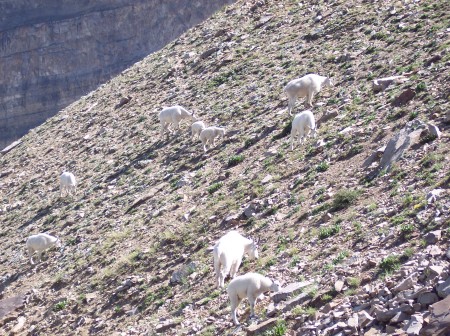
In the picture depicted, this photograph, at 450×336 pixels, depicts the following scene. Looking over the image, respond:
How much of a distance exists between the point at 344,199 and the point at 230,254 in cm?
246

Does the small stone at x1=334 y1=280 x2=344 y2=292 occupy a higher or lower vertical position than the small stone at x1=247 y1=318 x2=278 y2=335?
higher

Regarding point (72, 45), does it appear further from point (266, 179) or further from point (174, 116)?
point (266, 179)

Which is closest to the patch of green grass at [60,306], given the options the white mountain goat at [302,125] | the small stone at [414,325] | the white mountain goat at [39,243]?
the white mountain goat at [39,243]

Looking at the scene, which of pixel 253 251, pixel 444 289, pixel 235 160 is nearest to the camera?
pixel 444 289

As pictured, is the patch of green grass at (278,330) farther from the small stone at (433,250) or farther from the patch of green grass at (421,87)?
the patch of green grass at (421,87)

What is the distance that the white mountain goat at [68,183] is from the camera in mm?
23922

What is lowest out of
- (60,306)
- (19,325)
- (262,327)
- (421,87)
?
(19,325)

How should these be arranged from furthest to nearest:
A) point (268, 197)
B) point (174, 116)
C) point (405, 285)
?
point (174, 116) < point (268, 197) < point (405, 285)

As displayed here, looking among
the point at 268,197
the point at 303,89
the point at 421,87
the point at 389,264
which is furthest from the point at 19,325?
the point at 421,87

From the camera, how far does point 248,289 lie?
10.2 metres

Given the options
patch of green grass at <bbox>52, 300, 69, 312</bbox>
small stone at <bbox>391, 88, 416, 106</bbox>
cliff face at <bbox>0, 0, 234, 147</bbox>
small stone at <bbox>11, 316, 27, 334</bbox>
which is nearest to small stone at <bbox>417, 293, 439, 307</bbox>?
patch of green grass at <bbox>52, 300, 69, 312</bbox>

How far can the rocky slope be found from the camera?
32.4 feet

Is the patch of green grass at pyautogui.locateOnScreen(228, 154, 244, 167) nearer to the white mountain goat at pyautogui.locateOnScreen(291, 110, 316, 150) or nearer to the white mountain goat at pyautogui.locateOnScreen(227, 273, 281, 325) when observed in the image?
the white mountain goat at pyautogui.locateOnScreen(291, 110, 316, 150)

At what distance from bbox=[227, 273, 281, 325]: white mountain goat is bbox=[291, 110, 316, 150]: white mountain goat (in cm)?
787
